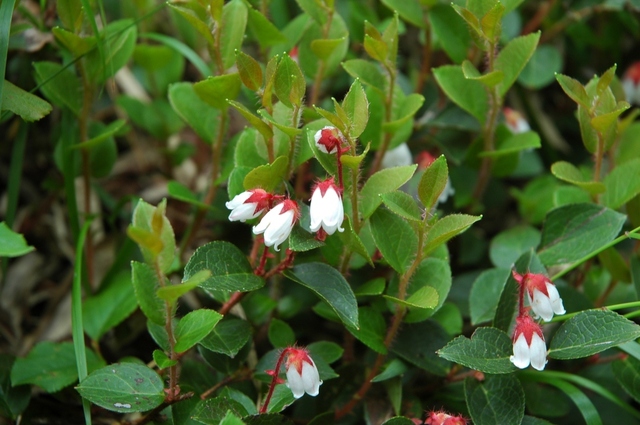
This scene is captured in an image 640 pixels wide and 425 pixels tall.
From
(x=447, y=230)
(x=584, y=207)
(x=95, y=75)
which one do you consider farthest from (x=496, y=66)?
(x=95, y=75)

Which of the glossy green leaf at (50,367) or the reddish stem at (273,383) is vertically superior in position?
the reddish stem at (273,383)

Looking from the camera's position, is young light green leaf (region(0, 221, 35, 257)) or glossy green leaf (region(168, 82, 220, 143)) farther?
glossy green leaf (region(168, 82, 220, 143))

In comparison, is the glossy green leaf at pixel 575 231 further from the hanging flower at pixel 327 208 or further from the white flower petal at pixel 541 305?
the hanging flower at pixel 327 208

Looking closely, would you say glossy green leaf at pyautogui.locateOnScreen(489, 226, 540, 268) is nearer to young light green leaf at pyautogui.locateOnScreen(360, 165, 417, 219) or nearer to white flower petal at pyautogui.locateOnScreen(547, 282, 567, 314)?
white flower petal at pyautogui.locateOnScreen(547, 282, 567, 314)

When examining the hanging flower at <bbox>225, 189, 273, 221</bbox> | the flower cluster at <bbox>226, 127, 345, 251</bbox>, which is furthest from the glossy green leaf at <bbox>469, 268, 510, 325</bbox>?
the hanging flower at <bbox>225, 189, 273, 221</bbox>

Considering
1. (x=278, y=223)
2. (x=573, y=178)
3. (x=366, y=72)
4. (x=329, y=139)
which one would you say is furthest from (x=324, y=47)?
(x=573, y=178)

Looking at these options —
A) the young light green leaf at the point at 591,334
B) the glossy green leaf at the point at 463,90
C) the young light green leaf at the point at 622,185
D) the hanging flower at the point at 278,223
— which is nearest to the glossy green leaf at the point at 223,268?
the hanging flower at the point at 278,223
